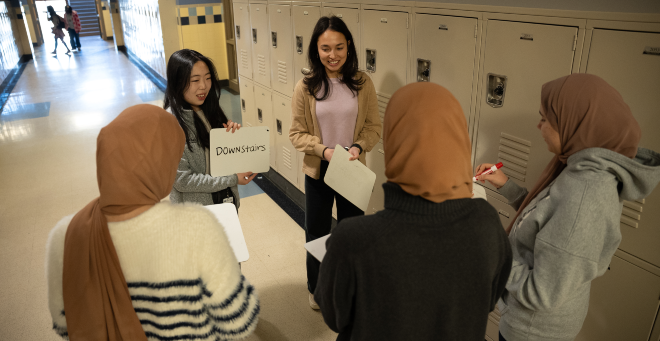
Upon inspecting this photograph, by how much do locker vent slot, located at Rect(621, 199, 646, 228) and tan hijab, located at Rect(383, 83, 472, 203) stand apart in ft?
3.58

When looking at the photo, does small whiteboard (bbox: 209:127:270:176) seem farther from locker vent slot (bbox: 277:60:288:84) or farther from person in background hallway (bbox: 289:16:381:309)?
locker vent slot (bbox: 277:60:288:84)

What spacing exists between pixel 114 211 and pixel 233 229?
1.88 ft

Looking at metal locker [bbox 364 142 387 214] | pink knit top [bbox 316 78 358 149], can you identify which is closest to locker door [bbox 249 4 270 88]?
metal locker [bbox 364 142 387 214]

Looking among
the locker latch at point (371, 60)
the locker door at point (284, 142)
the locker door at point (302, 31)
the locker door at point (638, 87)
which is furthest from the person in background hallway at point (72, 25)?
the locker door at point (638, 87)

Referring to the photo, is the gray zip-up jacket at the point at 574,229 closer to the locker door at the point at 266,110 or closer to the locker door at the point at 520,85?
the locker door at the point at 520,85

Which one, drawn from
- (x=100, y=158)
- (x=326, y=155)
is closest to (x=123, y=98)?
(x=326, y=155)

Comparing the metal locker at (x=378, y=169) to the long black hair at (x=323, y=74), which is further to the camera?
the metal locker at (x=378, y=169)

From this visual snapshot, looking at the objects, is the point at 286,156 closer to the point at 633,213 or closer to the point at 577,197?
the point at 633,213

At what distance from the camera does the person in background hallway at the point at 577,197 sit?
124 cm

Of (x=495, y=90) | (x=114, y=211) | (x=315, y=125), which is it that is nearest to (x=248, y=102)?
(x=315, y=125)

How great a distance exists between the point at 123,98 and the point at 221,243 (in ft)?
26.1

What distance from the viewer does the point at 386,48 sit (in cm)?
268

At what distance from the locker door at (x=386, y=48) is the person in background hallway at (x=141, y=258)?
65.4 inches

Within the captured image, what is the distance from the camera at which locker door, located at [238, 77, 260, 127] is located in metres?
4.62
